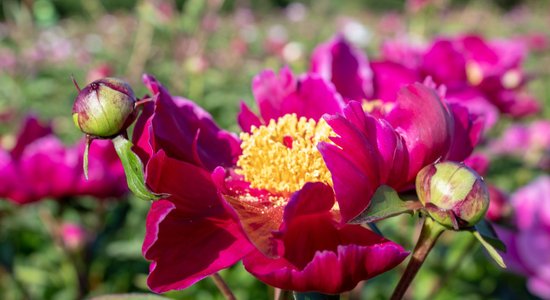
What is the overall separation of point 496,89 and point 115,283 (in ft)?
3.43

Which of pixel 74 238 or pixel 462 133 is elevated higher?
pixel 462 133

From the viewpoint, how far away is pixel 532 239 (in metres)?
1.03

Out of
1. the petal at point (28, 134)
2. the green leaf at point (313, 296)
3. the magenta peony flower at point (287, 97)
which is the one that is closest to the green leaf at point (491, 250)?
the green leaf at point (313, 296)

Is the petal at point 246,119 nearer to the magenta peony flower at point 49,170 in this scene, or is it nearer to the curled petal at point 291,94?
the curled petal at point 291,94

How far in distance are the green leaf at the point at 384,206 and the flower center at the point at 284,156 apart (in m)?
0.10

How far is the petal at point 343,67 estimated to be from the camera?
77cm

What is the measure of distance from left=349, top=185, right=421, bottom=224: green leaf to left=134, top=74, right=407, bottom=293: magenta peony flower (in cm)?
2

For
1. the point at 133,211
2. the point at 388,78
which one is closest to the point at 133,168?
the point at 388,78

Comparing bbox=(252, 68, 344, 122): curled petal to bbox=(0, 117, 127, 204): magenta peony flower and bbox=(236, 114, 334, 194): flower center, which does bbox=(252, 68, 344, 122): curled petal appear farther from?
bbox=(0, 117, 127, 204): magenta peony flower

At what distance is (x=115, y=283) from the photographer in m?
1.57

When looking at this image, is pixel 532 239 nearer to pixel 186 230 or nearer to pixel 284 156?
pixel 284 156

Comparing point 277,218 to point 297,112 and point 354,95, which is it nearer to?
point 297,112

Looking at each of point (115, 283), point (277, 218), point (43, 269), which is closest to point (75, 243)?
point (115, 283)

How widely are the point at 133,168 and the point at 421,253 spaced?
245mm
